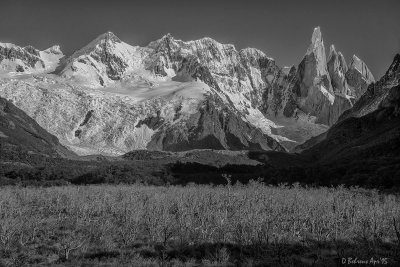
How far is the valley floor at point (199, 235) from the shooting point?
21.9 meters

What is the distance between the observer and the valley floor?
21.9 m

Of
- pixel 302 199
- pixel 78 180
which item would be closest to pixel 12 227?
pixel 302 199

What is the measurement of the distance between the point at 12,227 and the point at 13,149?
172721 millimetres

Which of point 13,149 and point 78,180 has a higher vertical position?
point 13,149

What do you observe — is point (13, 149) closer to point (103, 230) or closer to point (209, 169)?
point (209, 169)

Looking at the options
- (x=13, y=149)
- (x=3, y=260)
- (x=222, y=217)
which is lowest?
(x=3, y=260)

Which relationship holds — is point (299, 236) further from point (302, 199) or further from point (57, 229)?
point (57, 229)

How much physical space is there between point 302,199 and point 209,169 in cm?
13989

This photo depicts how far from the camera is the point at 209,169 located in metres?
177

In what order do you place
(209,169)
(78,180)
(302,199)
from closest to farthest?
(302,199) < (78,180) < (209,169)

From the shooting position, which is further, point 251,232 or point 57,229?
point 57,229

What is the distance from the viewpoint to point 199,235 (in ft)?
83.3

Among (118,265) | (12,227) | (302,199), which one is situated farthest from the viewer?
(302,199)

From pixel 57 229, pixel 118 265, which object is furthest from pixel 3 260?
pixel 57 229
